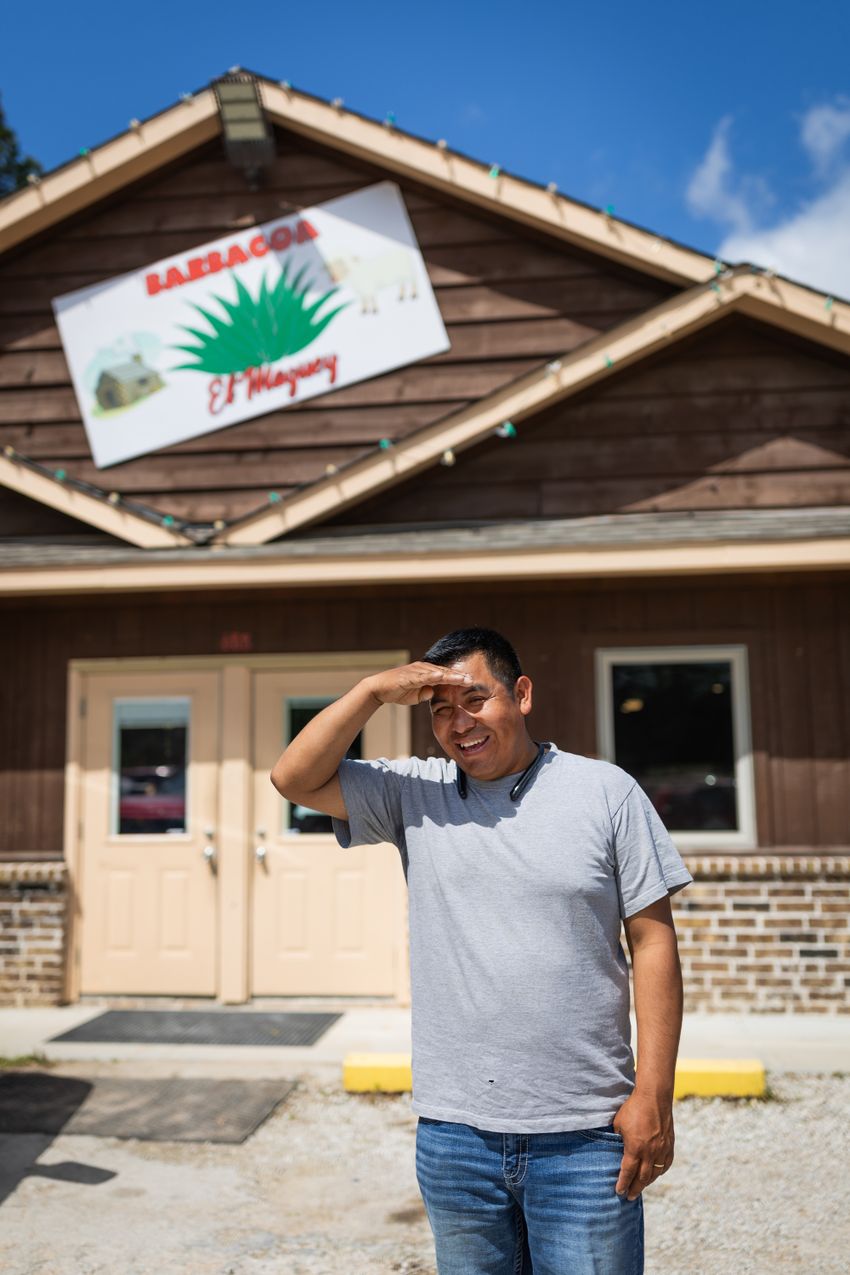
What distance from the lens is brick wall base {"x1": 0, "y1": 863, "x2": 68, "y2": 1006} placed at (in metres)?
8.03

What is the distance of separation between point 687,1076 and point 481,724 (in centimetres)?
419

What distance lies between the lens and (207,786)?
8.23 meters

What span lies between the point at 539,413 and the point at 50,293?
411 cm

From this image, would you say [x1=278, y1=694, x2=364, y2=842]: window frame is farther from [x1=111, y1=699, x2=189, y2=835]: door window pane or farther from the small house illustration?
the small house illustration

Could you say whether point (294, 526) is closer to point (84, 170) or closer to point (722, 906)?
point (84, 170)

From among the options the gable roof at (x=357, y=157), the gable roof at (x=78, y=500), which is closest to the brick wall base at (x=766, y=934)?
the gable roof at (x=357, y=157)

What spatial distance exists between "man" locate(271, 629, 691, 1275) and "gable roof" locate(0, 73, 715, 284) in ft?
21.1

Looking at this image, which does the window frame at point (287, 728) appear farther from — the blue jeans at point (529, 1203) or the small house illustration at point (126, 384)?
the blue jeans at point (529, 1203)

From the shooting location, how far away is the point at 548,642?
7.94 m

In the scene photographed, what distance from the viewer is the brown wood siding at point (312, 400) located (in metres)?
8.37

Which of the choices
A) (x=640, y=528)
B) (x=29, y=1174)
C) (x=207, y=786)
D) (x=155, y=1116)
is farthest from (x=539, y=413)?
(x=29, y=1174)

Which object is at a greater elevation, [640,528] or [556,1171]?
[640,528]

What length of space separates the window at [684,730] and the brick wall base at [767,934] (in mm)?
393

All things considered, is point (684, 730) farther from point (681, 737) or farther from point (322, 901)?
point (322, 901)
